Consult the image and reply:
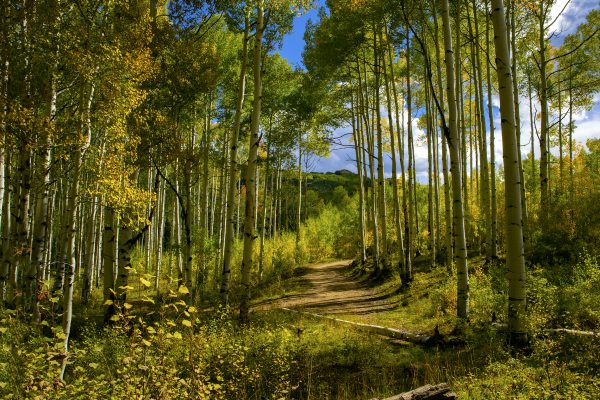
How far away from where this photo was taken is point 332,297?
12.7m

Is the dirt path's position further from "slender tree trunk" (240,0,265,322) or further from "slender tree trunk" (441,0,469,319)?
"slender tree trunk" (441,0,469,319)

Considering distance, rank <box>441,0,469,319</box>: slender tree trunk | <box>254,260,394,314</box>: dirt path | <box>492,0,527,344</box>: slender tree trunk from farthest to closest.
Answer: <box>254,260,394,314</box>: dirt path, <box>441,0,469,319</box>: slender tree trunk, <box>492,0,527,344</box>: slender tree trunk

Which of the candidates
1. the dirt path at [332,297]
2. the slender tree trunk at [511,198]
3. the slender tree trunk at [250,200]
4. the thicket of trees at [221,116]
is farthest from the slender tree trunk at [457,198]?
the slender tree trunk at [250,200]

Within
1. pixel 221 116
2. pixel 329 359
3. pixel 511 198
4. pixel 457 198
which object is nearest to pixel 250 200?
pixel 329 359

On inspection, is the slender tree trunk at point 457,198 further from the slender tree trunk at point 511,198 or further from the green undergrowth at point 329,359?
the slender tree trunk at point 511,198

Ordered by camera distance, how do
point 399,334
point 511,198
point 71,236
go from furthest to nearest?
point 399,334 → point 71,236 → point 511,198

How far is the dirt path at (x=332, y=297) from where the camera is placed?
10664 mm

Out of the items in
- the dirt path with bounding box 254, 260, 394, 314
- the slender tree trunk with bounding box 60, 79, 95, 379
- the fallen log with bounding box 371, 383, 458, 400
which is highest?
the slender tree trunk with bounding box 60, 79, 95, 379

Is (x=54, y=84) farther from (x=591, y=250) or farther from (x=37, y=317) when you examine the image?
(x=591, y=250)

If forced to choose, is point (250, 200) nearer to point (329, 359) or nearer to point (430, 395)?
point (329, 359)

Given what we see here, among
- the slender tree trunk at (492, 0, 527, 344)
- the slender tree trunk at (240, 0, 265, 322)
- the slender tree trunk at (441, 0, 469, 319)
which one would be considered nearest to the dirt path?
the slender tree trunk at (240, 0, 265, 322)

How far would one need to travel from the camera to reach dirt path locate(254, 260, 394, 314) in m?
10.7

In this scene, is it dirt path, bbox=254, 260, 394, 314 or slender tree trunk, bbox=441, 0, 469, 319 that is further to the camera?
dirt path, bbox=254, 260, 394, 314

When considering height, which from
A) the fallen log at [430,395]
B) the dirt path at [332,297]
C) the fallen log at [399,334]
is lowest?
the dirt path at [332,297]
